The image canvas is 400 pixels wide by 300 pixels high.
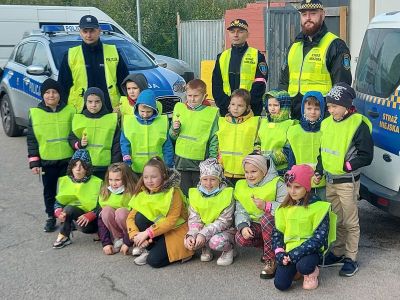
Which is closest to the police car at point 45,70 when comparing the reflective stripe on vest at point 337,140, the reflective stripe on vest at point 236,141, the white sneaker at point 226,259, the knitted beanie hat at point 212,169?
the reflective stripe on vest at point 236,141

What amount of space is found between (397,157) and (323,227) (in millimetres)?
1026

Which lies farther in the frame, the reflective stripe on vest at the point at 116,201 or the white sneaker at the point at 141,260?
the reflective stripe on vest at the point at 116,201

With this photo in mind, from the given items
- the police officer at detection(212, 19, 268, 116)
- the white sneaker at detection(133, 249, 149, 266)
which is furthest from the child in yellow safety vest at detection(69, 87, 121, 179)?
the police officer at detection(212, 19, 268, 116)

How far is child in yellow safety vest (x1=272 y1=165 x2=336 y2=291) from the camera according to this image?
14.4 ft

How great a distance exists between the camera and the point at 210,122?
559 cm

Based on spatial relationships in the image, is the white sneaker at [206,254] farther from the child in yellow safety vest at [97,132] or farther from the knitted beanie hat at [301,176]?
the child in yellow safety vest at [97,132]

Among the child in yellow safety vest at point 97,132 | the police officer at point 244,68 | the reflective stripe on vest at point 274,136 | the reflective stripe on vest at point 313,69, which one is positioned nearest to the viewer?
the reflective stripe on vest at point 274,136

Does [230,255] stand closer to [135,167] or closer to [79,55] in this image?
[135,167]

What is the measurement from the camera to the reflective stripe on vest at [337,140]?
4.59 metres

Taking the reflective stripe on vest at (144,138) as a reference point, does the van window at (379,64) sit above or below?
above

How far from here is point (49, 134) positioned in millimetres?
5883

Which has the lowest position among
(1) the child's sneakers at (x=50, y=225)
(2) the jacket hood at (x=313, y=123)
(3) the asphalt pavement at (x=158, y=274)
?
(3) the asphalt pavement at (x=158, y=274)

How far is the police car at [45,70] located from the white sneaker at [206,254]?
408cm

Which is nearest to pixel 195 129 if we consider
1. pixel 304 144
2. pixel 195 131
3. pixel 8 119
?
pixel 195 131
